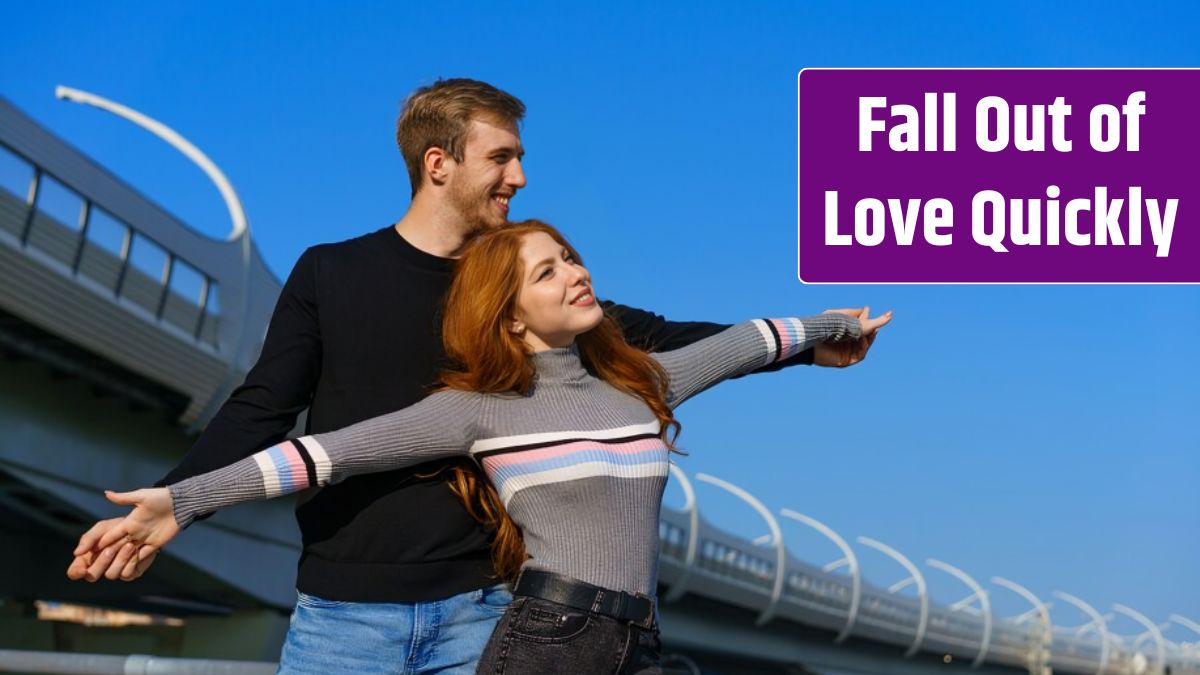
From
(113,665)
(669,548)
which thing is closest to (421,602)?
(113,665)

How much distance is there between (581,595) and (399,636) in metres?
0.39

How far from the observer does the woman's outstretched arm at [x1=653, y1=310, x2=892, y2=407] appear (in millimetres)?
3297

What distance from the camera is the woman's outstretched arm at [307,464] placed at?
2.87 m

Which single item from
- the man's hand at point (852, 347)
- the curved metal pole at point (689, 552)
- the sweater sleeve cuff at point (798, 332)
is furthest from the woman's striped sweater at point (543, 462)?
the curved metal pole at point (689, 552)

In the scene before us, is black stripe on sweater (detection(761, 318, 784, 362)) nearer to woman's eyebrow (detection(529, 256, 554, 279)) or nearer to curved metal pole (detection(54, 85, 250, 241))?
woman's eyebrow (detection(529, 256, 554, 279))

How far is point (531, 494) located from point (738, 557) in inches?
1493

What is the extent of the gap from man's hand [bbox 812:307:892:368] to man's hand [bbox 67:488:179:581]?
5.02 feet

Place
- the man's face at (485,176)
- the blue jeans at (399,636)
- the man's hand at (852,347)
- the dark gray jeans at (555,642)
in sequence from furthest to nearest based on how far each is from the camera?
the man's hand at (852,347), the man's face at (485,176), the blue jeans at (399,636), the dark gray jeans at (555,642)

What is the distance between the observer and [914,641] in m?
55.9

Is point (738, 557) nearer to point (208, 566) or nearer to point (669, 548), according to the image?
point (669, 548)

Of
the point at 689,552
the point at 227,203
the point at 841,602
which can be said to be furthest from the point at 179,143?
the point at 841,602

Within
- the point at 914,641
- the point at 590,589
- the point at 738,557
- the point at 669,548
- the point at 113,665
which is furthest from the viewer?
the point at 914,641

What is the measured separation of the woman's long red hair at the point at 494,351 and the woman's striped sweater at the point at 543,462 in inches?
1.5

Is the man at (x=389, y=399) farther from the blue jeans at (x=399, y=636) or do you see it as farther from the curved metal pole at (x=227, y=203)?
the curved metal pole at (x=227, y=203)
